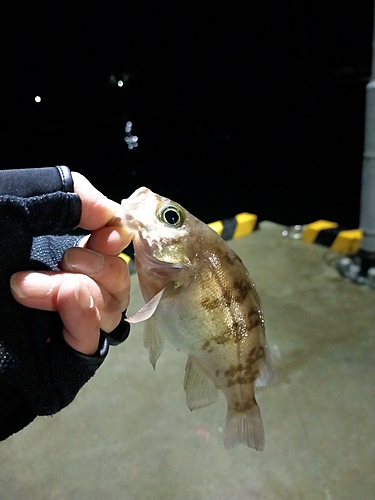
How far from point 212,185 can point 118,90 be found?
23873 mm

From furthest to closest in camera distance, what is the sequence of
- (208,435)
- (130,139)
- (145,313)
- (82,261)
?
1. (130,139)
2. (208,435)
3. (82,261)
4. (145,313)

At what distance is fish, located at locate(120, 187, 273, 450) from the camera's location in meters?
1.22

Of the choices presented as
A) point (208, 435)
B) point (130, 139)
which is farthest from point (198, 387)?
point (130, 139)

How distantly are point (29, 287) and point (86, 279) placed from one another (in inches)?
5.5

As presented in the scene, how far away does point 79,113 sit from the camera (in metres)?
30.6

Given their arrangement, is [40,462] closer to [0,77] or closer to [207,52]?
[0,77]

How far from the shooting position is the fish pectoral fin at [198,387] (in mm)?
1277

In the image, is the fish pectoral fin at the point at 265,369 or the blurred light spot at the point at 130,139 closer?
the fish pectoral fin at the point at 265,369

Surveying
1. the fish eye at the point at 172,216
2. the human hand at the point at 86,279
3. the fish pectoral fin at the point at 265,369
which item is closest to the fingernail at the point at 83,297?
the human hand at the point at 86,279

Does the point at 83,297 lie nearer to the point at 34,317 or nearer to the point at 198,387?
the point at 34,317

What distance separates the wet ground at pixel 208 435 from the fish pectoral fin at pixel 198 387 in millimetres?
1313

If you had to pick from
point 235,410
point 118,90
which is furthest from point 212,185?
point 118,90

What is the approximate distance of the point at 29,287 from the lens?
113 cm

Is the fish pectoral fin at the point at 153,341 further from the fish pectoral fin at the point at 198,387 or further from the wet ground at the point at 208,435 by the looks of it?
the wet ground at the point at 208,435
